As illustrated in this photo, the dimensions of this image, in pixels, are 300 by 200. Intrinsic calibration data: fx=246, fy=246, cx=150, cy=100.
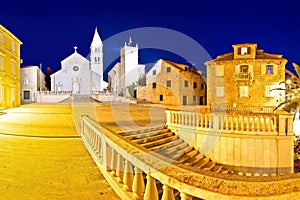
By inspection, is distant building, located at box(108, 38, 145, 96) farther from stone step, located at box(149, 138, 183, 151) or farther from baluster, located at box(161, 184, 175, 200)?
baluster, located at box(161, 184, 175, 200)

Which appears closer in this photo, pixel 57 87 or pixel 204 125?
pixel 204 125

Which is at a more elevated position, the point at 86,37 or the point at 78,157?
the point at 86,37

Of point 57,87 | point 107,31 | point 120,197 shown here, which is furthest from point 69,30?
point 120,197

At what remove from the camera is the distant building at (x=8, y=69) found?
2570 centimetres

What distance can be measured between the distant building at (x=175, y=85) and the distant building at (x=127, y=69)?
571 inches

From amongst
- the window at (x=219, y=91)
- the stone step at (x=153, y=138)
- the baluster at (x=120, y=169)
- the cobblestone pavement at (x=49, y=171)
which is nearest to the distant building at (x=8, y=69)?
the cobblestone pavement at (x=49, y=171)

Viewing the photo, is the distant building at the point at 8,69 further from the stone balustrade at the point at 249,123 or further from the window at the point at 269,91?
the window at the point at 269,91

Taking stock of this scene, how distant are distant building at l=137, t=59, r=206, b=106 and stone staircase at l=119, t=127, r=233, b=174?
2684 centimetres

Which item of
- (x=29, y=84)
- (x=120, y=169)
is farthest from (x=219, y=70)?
(x=29, y=84)

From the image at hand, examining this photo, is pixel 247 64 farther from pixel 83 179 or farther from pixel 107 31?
pixel 107 31

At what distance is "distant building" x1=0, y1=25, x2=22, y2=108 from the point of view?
84.3 ft

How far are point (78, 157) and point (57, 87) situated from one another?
4364 cm

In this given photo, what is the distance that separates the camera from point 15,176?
4527mm

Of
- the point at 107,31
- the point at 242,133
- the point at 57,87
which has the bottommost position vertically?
the point at 242,133
